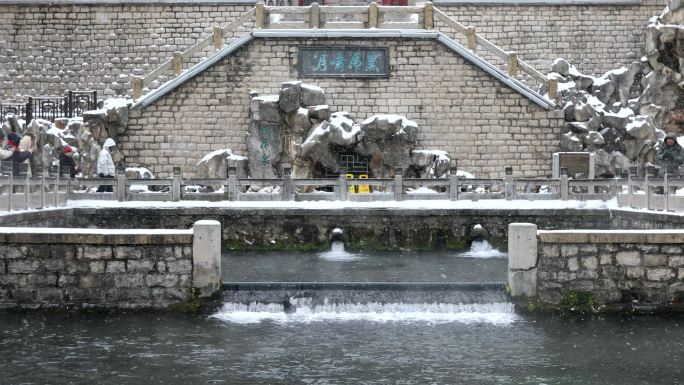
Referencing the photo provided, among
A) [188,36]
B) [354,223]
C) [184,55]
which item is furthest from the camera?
[188,36]

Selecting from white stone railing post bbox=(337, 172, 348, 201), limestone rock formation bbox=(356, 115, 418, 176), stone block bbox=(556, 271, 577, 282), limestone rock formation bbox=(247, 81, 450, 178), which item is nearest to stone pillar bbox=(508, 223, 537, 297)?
stone block bbox=(556, 271, 577, 282)

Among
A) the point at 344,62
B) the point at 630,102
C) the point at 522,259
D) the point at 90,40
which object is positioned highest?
the point at 90,40

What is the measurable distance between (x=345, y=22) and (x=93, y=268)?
18.9 metres

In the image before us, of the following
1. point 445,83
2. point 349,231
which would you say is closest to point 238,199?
point 349,231

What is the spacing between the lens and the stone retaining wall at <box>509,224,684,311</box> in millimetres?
13945

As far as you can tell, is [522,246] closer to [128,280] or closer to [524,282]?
[524,282]

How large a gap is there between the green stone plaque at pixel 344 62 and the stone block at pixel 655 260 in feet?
60.6

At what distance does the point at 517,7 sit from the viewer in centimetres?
3469

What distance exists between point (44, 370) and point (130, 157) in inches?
798

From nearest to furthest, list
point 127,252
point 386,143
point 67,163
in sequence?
1. point 127,252
2. point 67,163
3. point 386,143

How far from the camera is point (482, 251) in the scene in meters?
24.0

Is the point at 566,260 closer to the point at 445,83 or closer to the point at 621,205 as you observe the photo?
the point at 621,205

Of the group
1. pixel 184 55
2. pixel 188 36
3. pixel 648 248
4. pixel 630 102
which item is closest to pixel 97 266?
pixel 648 248

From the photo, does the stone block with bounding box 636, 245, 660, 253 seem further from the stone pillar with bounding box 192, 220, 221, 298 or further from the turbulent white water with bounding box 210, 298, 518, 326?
the stone pillar with bounding box 192, 220, 221, 298
